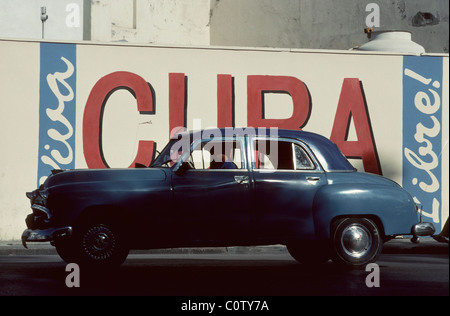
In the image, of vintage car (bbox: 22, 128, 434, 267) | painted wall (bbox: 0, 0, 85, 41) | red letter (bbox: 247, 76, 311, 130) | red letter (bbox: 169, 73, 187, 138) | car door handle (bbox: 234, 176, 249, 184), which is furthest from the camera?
painted wall (bbox: 0, 0, 85, 41)

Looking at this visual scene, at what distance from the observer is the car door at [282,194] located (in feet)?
33.1

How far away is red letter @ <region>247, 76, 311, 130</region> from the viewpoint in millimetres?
17906

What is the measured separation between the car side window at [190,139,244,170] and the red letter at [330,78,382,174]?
789cm

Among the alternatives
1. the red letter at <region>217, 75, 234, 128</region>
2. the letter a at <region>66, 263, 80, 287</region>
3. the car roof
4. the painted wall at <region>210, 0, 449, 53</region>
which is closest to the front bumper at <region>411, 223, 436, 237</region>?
the car roof

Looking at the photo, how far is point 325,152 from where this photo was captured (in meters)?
10.6

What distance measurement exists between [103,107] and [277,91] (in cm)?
367

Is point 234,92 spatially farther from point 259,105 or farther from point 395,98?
point 395,98

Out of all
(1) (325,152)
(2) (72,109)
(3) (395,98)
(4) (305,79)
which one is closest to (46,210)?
(1) (325,152)

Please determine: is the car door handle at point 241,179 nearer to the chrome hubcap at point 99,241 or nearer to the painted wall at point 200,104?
the chrome hubcap at point 99,241

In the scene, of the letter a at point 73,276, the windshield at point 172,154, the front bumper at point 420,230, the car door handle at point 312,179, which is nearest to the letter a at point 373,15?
the front bumper at point 420,230

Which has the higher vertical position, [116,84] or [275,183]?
[116,84]

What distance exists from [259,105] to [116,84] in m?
3.02

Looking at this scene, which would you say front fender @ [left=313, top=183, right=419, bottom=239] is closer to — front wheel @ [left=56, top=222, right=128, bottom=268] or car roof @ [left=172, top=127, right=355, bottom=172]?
car roof @ [left=172, top=127, right=355, bottom=172]

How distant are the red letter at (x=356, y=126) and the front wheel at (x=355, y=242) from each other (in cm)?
763
